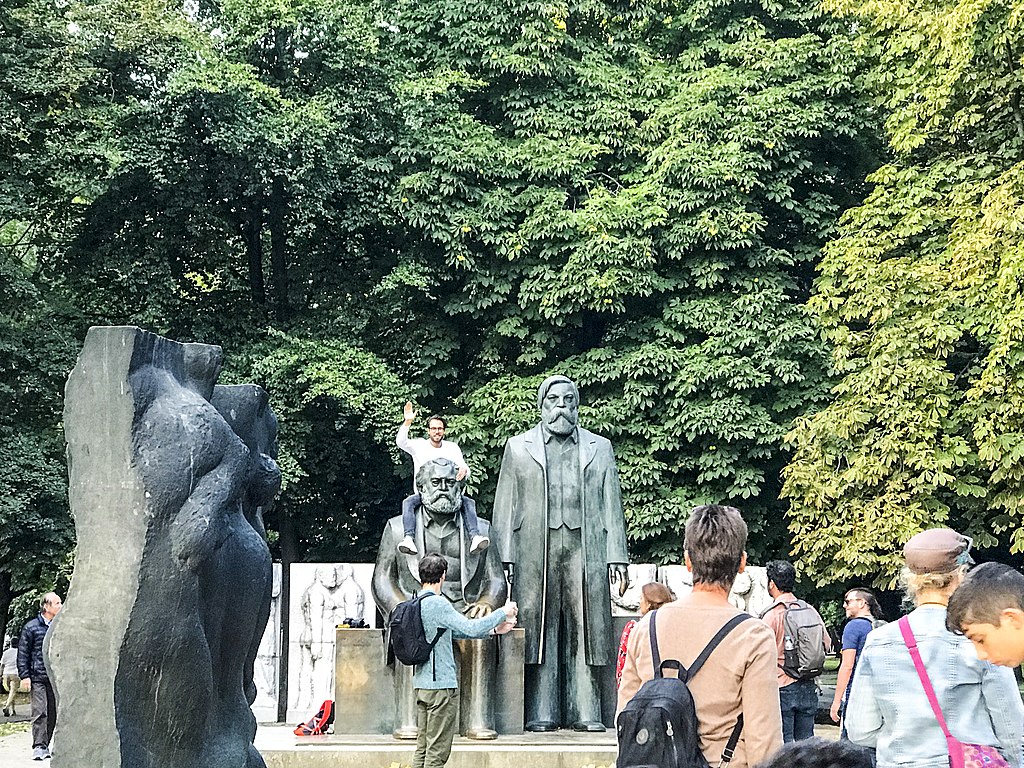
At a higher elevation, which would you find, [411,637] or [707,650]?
[411,637]

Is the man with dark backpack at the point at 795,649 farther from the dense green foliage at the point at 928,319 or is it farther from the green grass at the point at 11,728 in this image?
the dense green foliage at the point at 928,319

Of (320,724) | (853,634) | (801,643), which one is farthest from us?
(320,724)

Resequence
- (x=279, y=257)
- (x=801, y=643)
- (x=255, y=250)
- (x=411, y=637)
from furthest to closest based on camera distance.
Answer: (x=279, y=257), (x=255, y=250), (x=801, y=643), (x=411, y=637)

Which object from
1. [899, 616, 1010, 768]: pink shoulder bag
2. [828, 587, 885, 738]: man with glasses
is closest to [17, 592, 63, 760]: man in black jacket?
[828, 587, 885, 738]: man with glasses

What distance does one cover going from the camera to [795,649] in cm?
927

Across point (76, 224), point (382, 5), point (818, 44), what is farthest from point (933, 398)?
point (76, 224)

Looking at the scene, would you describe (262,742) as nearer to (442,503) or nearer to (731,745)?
(442,503)

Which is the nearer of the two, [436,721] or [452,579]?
[436,721]

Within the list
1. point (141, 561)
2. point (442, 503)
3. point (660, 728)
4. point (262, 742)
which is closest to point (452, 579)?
point (442, 503)

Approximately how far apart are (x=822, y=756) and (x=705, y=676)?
1.87 metres

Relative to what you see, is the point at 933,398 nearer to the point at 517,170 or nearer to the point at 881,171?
the point at 881,171

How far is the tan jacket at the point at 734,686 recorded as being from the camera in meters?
4.04

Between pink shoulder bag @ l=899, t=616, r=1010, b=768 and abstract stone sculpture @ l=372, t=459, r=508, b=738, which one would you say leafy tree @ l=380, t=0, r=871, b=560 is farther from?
pink shoulder bag @ l=899, t=616, r=1010, b=768

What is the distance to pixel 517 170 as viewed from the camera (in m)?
26.8
